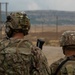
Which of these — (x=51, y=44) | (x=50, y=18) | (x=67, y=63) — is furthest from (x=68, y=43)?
(x=50, y=18)

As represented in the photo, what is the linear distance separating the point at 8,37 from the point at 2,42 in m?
0.11

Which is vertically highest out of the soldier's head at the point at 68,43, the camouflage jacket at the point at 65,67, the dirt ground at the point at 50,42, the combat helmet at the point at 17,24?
the combat helmet at the point at 17,24

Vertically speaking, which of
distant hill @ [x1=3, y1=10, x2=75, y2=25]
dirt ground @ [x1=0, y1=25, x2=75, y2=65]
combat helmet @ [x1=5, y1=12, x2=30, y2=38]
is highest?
combat helmet @ [x1=5, y1=12, x2=30, y2=38]

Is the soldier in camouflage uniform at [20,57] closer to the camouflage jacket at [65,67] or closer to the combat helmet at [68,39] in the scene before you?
the camouflage jacket at [65,67]

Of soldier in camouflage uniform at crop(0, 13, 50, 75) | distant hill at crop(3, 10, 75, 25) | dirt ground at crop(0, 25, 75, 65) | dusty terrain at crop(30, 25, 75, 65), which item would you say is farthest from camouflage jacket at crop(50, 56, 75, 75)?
distant hill at crop(3, 10, 75, 25)

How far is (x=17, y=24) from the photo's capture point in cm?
521

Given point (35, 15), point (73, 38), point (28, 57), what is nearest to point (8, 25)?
point (28, 57)

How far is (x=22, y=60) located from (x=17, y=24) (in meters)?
0.46

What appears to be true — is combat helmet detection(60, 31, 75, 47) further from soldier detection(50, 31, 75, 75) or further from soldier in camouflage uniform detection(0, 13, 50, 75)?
soldier in camouflage uniform detection(0, 13, 50, 75)

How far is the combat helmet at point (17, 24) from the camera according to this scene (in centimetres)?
517

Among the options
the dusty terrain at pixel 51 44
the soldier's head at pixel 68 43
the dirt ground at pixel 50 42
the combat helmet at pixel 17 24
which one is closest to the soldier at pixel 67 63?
the soldier's head at pixel 68 43

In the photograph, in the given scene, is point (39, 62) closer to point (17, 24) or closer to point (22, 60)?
point (22, 60)

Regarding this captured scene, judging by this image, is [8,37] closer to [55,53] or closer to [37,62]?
[37,62]

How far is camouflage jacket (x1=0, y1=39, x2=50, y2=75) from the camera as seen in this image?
499cm
